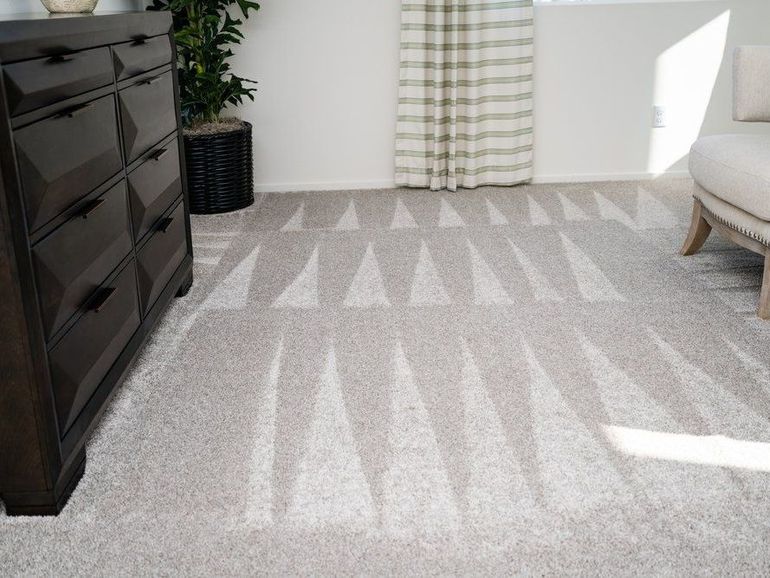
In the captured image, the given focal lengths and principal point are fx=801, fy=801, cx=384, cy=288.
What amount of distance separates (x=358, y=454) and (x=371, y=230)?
1.71m

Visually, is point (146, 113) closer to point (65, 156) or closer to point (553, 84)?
point (65, 156)

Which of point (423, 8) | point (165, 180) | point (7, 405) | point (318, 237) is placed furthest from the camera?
point (423, 8)

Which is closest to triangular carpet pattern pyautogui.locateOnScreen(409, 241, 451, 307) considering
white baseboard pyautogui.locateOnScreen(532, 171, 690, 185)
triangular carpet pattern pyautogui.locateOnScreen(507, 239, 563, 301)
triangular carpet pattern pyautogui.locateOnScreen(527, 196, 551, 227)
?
triangular carpet pattern pyautogui.locateOnScreen(507, 239, 563, 301)

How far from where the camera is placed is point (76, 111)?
5.05 ft

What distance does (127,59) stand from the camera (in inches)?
76.2

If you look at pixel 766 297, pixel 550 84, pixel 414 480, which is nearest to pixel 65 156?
pixel 414 480

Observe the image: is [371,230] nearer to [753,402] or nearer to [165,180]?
[165,180]

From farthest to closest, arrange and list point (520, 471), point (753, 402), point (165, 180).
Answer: point (165, 180) < point (753, 402) < point (520, 471)

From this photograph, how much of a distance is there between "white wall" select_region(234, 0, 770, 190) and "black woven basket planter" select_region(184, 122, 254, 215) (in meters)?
0.35

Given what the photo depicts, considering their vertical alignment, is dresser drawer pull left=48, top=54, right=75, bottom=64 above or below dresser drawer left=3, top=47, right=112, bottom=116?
above

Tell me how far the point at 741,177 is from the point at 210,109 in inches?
86.4

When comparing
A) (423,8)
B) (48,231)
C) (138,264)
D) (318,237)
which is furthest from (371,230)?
(48,231)

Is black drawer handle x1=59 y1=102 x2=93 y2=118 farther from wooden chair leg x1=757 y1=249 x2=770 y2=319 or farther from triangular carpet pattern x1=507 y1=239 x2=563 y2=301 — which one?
wooden chair leg x1=757 y1=249 x2=770 y2=319

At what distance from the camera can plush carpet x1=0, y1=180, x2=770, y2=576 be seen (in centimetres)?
138
